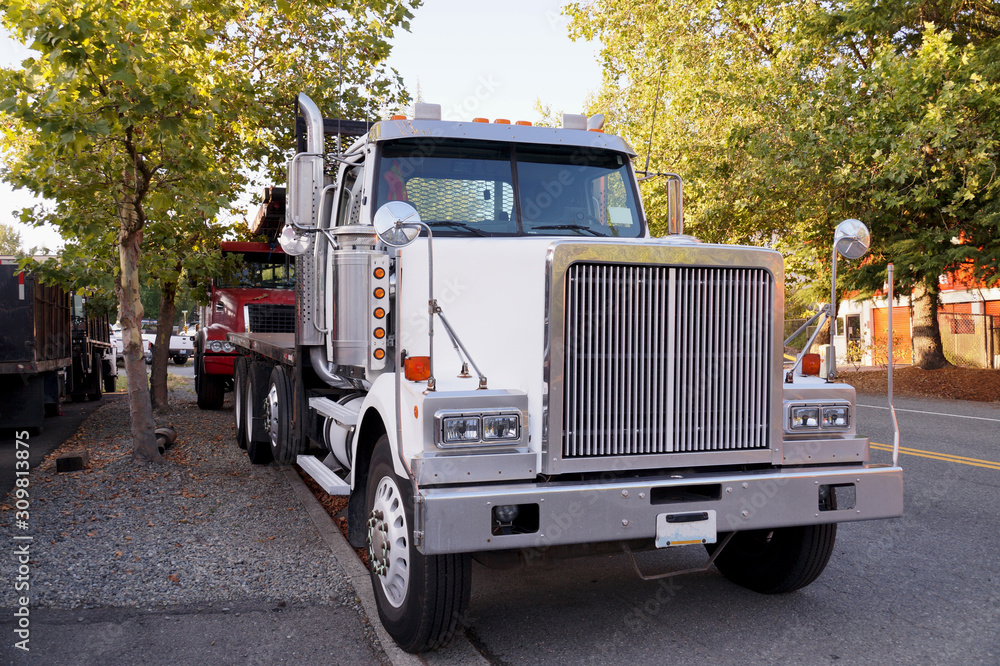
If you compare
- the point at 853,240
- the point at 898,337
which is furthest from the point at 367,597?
the point at 898,337

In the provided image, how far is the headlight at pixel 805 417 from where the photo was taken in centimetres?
446

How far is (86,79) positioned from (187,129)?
98 centimetres

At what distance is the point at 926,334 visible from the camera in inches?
894

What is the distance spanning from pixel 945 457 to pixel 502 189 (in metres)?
7.02

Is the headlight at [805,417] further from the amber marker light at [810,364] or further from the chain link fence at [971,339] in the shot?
the chain link fence at [971,339]

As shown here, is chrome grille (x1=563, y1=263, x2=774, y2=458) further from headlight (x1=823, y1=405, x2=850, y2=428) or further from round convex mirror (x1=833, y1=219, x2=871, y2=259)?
round convex mirror (x1=833, y1=219, x2=871, y2=259)

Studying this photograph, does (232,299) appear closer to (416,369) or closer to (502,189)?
(502,189)

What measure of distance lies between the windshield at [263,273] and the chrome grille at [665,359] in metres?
11.5

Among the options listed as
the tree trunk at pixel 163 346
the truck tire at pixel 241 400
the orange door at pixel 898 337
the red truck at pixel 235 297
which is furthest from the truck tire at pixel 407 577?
the orange door at pixel 898 337

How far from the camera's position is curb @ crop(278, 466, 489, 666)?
13.5 ft

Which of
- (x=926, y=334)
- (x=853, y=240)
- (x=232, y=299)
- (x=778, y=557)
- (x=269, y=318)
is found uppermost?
(x=853, y=240)

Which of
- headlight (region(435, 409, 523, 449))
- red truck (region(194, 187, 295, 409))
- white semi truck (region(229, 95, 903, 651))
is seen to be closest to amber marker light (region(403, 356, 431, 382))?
white semi truck (region(229, 95, 903, 651))

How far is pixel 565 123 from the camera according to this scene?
623cm

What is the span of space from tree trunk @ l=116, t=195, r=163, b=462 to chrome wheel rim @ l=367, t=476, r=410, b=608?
5.46 m
